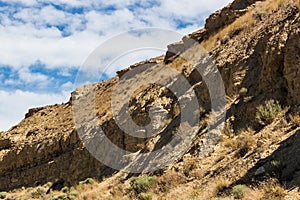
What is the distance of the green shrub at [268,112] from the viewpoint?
36.5ft

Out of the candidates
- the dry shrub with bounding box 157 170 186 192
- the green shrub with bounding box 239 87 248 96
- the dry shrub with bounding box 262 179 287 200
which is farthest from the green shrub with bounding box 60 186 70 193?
the dry shrub with bounding box 262 179 287 200

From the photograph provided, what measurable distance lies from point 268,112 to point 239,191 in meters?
3.95

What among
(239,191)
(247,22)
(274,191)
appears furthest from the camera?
(247,22)

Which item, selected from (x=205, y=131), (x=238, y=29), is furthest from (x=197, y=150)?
(x=238, y=29)

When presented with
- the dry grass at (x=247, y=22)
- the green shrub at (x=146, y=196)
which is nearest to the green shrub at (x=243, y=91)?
the green shrub at (x=146, y=196)

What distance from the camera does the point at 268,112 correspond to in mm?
11227

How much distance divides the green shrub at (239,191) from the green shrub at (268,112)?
349 cm

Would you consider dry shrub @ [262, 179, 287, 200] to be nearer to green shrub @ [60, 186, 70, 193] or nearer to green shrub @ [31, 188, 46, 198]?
green shrub @ [60, 186, 70, 193]

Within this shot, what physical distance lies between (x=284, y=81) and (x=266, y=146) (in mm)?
3137

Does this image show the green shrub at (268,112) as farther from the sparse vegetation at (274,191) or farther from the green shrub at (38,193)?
the green shrub at (38,193)

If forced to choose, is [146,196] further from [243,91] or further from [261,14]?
[261,14]

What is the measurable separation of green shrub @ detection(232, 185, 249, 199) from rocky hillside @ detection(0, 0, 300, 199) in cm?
2

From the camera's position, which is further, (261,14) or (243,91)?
(261,14)

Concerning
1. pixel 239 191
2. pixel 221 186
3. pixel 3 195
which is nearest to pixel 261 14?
pixel 221 186
